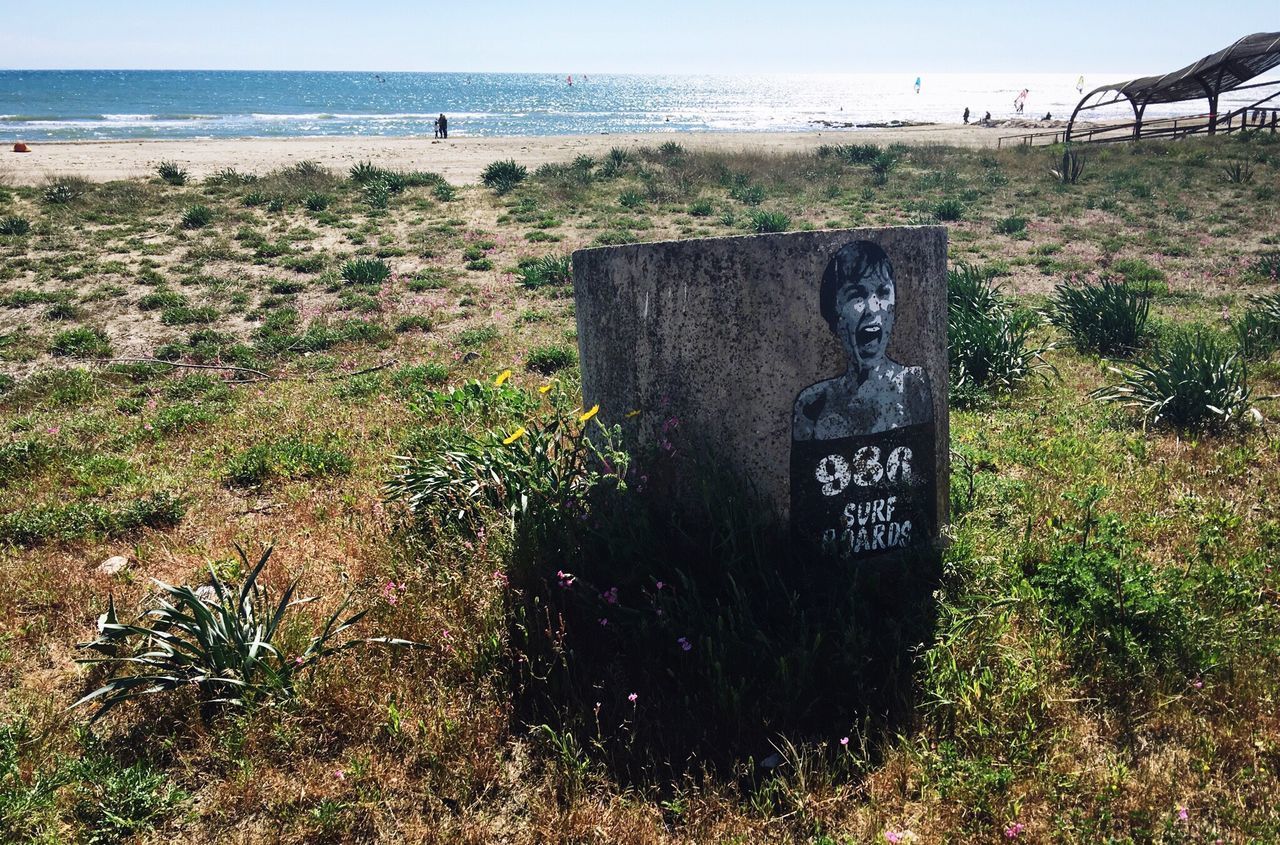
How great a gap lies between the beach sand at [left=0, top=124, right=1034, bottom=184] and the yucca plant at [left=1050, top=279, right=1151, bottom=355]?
17.5 meters

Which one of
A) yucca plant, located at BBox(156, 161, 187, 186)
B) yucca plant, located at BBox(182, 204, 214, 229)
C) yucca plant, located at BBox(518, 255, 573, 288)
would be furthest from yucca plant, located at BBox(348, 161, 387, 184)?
yucca plant, located at BBox(518, 255, 573, 288)

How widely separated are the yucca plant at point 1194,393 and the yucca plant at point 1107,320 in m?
1.89

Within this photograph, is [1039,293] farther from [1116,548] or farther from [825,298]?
[825,298]

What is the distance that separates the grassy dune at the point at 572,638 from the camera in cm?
251

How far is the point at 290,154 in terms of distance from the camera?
32875 mm

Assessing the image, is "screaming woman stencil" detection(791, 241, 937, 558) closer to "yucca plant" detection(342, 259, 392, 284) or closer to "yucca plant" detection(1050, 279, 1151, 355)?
"yucca plant" detection(1050, 279, 1151, 355)

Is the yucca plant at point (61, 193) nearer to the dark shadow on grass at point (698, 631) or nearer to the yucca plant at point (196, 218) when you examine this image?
the yucca plant at point (196, 218)

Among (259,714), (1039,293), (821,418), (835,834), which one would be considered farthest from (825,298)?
(1039,293)

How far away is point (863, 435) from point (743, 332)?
0.71m

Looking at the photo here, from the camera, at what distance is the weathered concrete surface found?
3.17 m

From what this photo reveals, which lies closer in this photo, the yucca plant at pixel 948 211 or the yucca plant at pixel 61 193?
the yucca plant at pixel 61 193

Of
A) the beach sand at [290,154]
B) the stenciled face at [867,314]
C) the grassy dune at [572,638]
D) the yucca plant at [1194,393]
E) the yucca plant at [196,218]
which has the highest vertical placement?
the beach sand at [290,154]

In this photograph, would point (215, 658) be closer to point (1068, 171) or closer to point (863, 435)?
point (863, 435)

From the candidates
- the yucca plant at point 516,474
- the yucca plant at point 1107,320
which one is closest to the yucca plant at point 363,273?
the yucca plant at point 516,474
